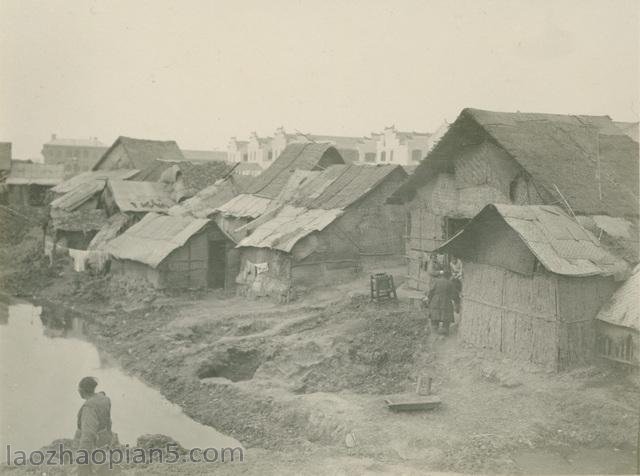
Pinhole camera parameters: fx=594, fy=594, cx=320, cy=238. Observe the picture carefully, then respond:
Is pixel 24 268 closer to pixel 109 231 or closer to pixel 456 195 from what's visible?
pixel 109 231

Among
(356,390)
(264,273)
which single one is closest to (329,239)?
(264,273)

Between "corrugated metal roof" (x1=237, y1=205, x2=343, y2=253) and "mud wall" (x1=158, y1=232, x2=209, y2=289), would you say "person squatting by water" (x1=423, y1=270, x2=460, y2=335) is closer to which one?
"corrugated metal roof" (x1=237, y1=205, x2=343, y2=253)

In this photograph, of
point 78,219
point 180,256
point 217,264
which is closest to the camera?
point 180,256

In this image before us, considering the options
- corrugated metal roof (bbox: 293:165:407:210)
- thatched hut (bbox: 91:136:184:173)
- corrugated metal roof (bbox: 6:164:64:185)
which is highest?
thatched hut (bbox: 91:136:184:173)

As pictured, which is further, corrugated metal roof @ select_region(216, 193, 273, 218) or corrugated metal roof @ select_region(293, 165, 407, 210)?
corrugated metal roof @ select_region(216, 193, 273, 218)

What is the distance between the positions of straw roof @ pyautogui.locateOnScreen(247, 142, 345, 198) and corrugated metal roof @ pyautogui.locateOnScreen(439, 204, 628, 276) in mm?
14689

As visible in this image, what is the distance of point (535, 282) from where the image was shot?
37.5 feet

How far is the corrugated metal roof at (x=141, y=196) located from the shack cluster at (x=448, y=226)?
0.10m

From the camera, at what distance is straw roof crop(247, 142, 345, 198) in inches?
1040

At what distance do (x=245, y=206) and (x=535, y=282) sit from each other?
16.2 meters

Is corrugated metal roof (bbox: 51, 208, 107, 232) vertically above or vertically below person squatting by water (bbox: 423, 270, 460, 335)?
above

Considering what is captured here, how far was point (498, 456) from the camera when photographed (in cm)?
889

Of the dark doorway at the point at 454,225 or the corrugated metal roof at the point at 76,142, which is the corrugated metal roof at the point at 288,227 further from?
the corrugated metal roof at the point at 76,142

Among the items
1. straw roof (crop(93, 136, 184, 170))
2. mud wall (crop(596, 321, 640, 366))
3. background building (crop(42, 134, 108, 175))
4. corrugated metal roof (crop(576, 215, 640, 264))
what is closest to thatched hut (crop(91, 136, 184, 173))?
straw roof (crop(93, 136, 184, 170))
